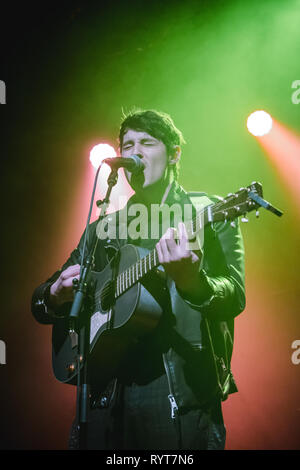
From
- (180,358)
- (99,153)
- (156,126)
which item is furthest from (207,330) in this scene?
(99,153)

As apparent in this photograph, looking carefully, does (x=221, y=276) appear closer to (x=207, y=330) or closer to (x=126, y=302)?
(x=207, y=330)

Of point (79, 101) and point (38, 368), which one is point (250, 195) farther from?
point (79, 101)

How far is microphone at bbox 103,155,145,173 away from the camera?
2.15 m

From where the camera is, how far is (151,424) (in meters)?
1.87

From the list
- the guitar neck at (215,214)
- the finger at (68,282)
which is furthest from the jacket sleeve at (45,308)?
the guitar neck at (215,214)

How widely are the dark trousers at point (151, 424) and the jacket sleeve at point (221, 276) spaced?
0.46m

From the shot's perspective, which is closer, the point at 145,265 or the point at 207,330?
the point at 207,330

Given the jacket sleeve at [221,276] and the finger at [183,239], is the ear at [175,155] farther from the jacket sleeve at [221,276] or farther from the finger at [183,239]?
the finger at [183,239]

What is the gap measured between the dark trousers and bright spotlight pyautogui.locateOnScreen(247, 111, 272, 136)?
10.8ft

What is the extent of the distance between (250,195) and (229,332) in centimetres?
81

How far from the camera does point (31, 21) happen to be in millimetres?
4094

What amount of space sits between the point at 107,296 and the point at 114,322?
242mm

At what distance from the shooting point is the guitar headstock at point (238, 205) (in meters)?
1.68

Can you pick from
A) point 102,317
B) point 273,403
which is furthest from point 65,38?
point 273,403
